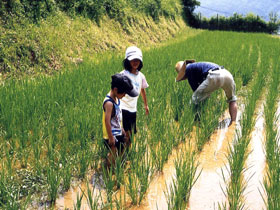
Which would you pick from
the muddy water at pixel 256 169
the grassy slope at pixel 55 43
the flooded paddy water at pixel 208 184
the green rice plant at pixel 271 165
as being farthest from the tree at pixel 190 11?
the flooded paddy water at pixel 208 184

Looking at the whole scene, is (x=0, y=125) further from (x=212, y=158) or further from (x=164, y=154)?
(x=212, y=158)

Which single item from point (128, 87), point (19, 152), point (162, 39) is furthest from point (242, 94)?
point (162, 39)

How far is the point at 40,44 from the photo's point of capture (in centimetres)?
653

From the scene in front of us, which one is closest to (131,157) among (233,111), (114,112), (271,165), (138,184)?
(138,184)

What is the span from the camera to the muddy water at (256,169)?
6.72 feet

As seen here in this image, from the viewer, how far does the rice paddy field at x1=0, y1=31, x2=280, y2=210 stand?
1922 mm

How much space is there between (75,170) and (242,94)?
359cm

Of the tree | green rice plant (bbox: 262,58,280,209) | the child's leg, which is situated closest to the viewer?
green rice plant (bbox: 262,58,280,209)

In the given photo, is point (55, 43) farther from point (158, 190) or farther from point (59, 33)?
point (158, 190)

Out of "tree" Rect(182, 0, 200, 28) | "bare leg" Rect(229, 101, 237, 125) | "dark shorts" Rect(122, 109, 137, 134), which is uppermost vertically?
"tree" Rect(182, 0, 200, 28)

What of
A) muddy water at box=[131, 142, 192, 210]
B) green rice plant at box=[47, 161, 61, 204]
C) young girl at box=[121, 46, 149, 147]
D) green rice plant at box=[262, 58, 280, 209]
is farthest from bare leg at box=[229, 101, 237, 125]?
green rice plant at box=[47, 161, 61, 204]

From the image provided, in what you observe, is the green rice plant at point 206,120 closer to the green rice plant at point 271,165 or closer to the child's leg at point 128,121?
the green rice plant at point 271,165

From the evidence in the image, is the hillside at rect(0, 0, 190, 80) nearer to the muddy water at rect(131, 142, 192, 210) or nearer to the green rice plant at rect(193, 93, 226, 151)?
the green rice plant at rect(193, 93, 226, 151)

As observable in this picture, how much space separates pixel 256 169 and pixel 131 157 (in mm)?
1170
